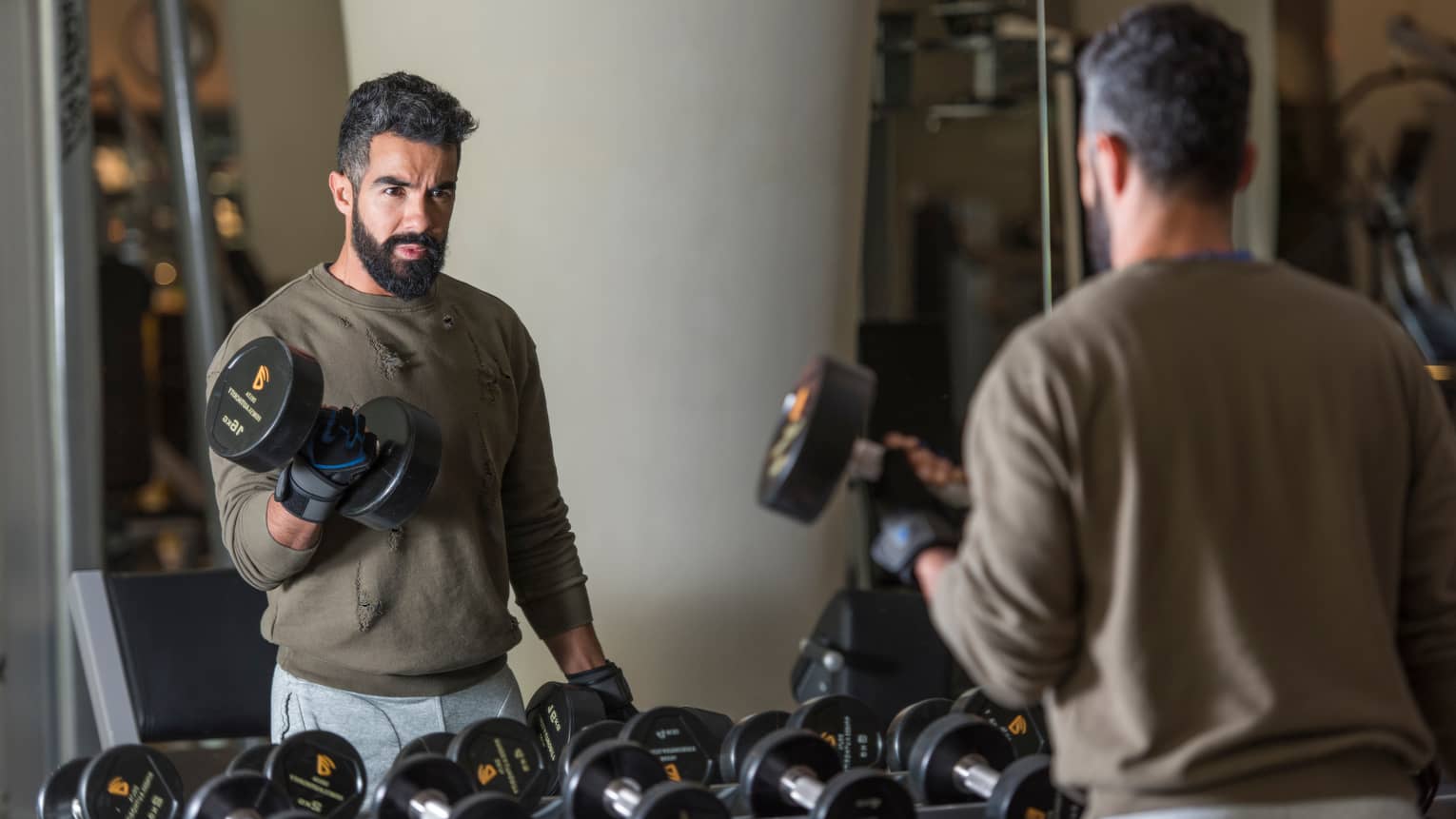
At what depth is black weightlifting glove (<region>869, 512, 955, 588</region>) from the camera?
1.52 meters

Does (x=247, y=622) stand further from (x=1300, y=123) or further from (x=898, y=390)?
(x=1300, y=123)

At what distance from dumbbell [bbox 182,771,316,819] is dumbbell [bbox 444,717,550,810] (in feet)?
0.75

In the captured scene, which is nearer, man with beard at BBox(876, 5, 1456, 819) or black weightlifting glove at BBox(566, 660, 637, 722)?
man with beard at BBox(876, 5, 1456, 819)

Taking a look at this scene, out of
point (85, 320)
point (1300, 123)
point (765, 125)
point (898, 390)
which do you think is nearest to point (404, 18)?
point (765, 125)

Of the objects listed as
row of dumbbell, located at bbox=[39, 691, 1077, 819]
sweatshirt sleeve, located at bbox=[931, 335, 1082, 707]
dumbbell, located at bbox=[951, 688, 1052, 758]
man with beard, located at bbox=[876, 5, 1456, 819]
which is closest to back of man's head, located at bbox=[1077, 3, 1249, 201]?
man with beard, located at bbox=[876, 5, 1456, 819]

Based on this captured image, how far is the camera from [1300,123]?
6961mm

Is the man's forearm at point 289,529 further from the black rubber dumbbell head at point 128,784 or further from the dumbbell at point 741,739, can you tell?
the dumbbell at point 741,739

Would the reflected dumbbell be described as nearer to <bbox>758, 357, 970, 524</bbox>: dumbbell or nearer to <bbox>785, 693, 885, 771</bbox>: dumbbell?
<bbox>785, 693, 885, 771</bbox>: dumbbell

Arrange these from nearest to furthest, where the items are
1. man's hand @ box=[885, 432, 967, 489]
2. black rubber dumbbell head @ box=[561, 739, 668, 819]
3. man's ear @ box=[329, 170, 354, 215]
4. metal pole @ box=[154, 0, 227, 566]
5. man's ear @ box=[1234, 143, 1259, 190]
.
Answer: man's ear @ box=[1234, 143, 1259, 190] → man's hand @ box=[885, 432, 967, 489] → black rubber dumbbell head @ box=[561, 739, 668, 819] → man's ear @ box=[329, 170, 354, 215] → metal pole @ box=[154, 0, 227, 566]

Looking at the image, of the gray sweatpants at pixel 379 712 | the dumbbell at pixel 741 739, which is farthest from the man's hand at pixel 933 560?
the gray sweatpants at pixel 379 712

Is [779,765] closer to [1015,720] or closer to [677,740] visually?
[677,740]

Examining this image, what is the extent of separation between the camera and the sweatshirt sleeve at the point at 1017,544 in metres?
1.32

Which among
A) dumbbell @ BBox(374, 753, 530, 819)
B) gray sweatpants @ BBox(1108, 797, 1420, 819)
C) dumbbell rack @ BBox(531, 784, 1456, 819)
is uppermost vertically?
gray sweatpants @ BBox(1108, 797, 1420, 819)

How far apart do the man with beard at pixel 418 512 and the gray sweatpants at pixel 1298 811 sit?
3.62 feet
